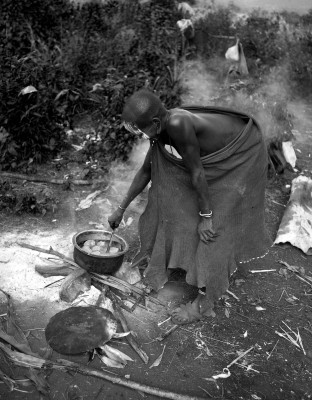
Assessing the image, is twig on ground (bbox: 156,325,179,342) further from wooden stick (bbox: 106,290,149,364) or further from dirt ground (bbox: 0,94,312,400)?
wooden stick (bbox: 106,290,149,364)

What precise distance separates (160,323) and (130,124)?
169cm

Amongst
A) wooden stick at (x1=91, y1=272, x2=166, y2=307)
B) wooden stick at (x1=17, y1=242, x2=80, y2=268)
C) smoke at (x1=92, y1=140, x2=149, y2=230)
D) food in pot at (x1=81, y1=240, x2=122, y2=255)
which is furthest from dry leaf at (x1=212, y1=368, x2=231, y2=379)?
smoke at (x1=92, y1=140, x2=149, y2=230)

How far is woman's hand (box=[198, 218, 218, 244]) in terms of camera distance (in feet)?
11.7

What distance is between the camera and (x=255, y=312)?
13.3 feet

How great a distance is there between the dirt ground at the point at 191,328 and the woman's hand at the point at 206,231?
0.76 m

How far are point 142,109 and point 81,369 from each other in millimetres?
1855

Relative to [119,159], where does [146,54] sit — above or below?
above

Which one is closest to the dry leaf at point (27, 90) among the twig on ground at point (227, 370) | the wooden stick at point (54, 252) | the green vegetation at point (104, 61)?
the green vegetation at point (104, 61)

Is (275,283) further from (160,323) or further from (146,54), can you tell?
(146,54)

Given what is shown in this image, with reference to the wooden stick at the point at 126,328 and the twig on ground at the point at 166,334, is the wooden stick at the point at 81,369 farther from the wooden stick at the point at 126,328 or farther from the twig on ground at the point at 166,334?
the twig on ground at the point at 166,334

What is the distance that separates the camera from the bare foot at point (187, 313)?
375 centimetres

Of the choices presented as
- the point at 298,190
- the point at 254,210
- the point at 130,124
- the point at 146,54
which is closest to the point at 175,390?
the point at 254,210

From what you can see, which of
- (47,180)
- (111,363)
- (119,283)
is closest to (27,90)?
(47,180)

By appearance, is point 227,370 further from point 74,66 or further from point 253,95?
point 74,66
